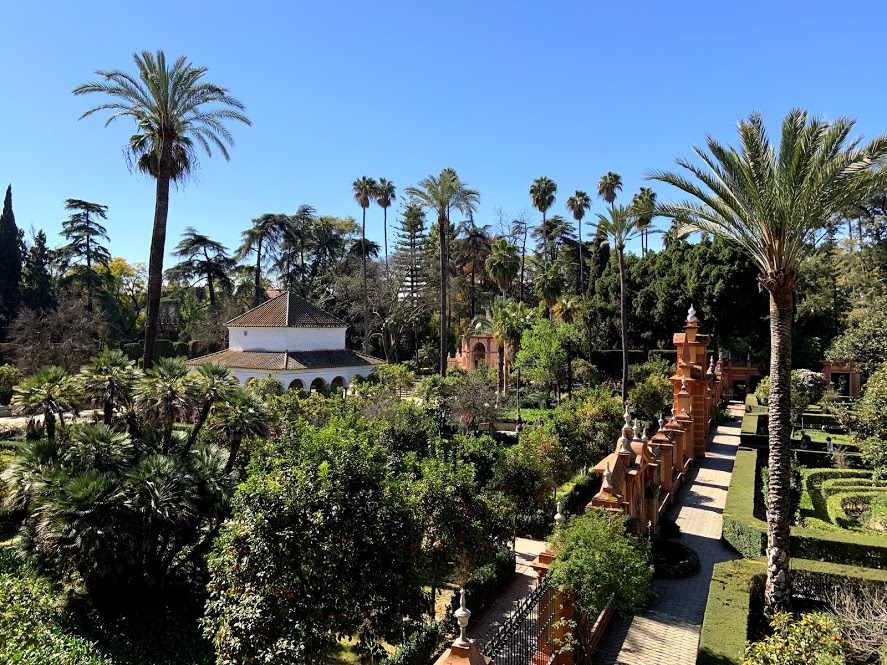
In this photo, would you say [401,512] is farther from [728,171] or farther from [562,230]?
[562,230]

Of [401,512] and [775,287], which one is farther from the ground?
[775,287]

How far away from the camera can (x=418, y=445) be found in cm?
1855

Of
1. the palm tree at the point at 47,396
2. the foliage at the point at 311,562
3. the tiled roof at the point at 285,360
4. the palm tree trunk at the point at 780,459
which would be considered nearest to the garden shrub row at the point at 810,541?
the palm tree trunk at the point at 780,459

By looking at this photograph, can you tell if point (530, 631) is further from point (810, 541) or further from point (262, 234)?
point (262, 234)

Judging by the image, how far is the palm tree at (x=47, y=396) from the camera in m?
14.8

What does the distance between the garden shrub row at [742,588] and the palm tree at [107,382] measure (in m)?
13.9

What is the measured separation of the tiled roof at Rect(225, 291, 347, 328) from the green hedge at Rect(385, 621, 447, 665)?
2621cm

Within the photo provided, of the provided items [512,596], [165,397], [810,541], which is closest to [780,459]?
[810,541]

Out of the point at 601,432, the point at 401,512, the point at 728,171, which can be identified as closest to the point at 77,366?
the point at 601,432

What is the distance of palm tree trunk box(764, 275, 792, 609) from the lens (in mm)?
9922

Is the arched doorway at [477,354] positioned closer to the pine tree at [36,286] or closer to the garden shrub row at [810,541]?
the garden shrub row at [810,541]

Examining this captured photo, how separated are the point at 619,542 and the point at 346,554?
439cm

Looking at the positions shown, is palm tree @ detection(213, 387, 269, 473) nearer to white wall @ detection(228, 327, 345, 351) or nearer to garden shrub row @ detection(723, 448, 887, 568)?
garden shrub row @ detection(723, 448, 887, 568)

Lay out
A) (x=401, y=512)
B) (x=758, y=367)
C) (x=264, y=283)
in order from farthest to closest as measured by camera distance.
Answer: (x=264, y=283)
(x=758, y=367)
(x=401, y=512)
